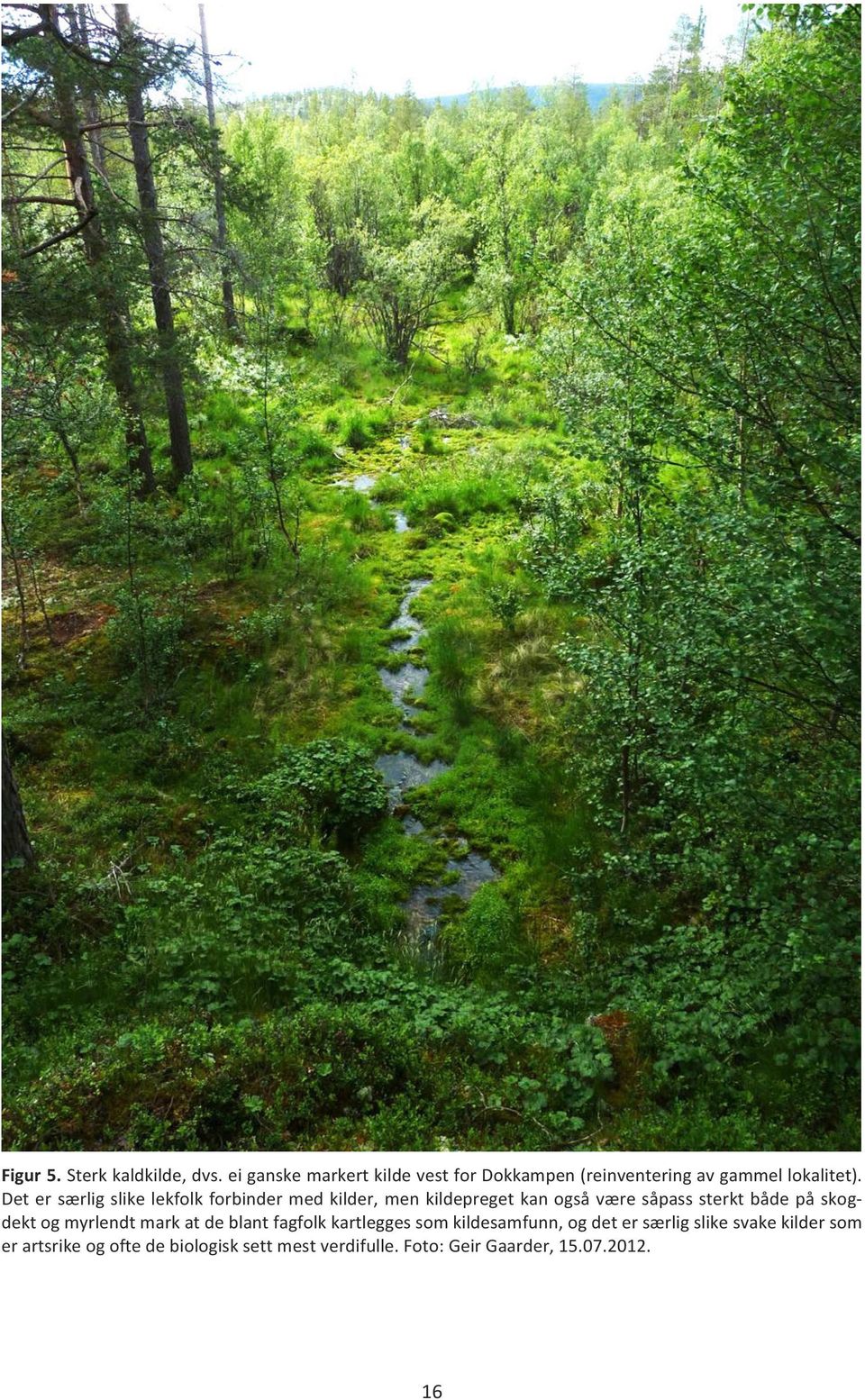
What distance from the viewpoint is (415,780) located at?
873 centimetres

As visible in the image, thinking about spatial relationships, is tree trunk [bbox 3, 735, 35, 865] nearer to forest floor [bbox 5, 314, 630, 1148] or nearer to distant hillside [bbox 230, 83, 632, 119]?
forest floor [bbox 5, 314, 630, 1148]

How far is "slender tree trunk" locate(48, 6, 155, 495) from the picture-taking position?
8891 mm

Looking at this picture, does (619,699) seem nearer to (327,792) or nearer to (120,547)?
(327,792)

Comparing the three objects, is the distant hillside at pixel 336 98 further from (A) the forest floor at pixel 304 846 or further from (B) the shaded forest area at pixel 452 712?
(A) the forest floor at pixel 304 846

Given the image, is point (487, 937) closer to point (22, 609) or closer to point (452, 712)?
point (452, 712)

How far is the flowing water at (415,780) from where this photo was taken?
7066 millimetres

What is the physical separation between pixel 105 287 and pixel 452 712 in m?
6.44

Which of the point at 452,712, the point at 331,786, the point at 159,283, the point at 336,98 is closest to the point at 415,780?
the point at 331,786

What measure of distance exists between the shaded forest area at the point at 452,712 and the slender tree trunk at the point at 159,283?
0.08m

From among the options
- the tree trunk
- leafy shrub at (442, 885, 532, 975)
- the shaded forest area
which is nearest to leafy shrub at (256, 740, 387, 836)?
the shaded forest area

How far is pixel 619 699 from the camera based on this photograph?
5.95 m

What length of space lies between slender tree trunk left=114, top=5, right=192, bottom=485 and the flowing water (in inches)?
205

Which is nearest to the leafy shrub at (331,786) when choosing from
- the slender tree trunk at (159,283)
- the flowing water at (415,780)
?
the flowing water at (415,780)
